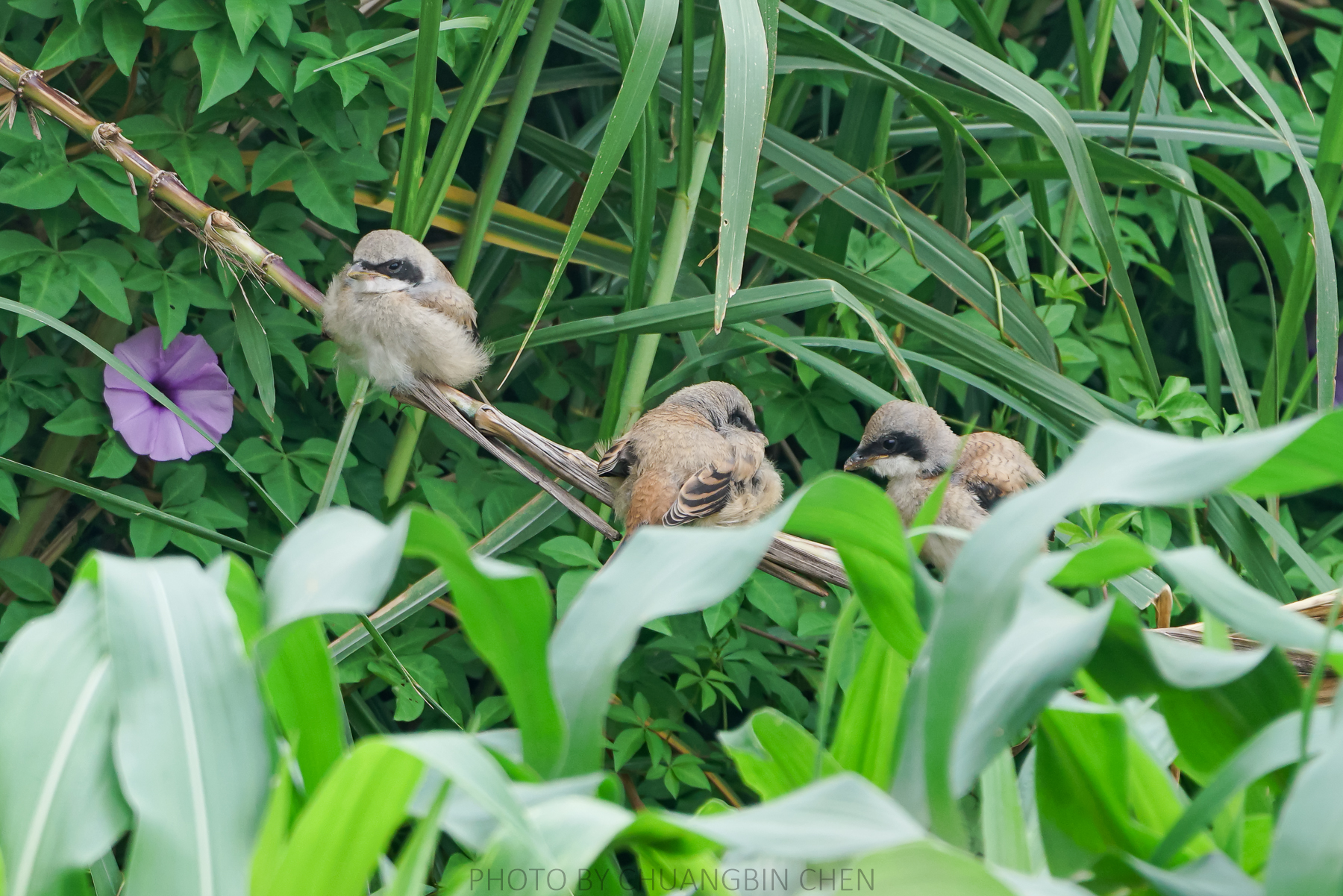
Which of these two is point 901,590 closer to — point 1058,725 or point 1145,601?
point 1058,725

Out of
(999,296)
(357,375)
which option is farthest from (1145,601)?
(357,375)

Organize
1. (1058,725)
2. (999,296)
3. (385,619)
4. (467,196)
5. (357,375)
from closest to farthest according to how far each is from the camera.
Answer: (1058,725)
(385,619)
(999,296)
(357,375)
(467,196)

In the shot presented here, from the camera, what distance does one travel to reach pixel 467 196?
2.34 m

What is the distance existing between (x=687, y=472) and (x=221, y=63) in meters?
1.13

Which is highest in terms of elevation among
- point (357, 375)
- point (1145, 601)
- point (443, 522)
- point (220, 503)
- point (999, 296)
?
point (443, 522)

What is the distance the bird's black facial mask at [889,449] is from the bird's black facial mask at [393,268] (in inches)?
40.6

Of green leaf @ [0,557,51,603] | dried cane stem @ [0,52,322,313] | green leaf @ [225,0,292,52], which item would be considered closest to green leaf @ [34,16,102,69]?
dried cane stem @ [0,52,322,313]

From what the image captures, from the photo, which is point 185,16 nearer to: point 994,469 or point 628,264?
point 628,264

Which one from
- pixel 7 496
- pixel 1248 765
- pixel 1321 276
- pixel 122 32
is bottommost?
pixel 7 496

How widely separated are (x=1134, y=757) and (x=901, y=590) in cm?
21

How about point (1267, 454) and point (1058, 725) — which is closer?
point (1267, 454)

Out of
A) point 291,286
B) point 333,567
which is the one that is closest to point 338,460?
point 291,286

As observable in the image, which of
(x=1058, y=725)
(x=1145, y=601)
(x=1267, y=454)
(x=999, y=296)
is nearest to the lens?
(x=1267, y=454)

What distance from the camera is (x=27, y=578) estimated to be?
2045mm
